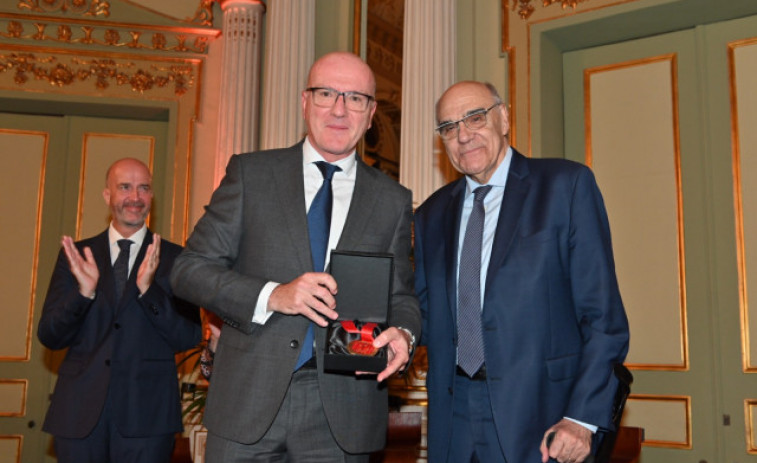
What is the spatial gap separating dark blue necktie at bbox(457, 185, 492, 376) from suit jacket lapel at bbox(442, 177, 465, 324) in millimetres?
20

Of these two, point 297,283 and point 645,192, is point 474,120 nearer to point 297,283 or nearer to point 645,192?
point 297,283

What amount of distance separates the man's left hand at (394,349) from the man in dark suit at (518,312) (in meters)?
0.34

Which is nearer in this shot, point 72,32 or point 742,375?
point 742,375

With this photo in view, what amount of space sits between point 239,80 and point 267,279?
3.88 meters

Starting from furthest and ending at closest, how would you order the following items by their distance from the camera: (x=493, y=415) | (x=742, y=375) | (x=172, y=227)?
(x=172, y=227) → (x=742, y=375) → (x=493, y=415)

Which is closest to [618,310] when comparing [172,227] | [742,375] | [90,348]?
[90,348]

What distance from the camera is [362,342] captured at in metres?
1.91

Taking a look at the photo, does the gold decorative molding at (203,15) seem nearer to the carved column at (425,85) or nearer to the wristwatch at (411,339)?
the carved column at (425,85)

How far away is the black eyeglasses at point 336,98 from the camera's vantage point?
221 cm

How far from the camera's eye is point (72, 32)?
5.86m

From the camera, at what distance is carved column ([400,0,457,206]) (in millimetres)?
4766

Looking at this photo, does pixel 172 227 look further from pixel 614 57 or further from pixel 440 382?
pixel 440 382

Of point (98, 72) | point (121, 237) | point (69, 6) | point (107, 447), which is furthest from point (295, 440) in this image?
point (69, 6)

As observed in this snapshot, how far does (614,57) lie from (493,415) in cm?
351
